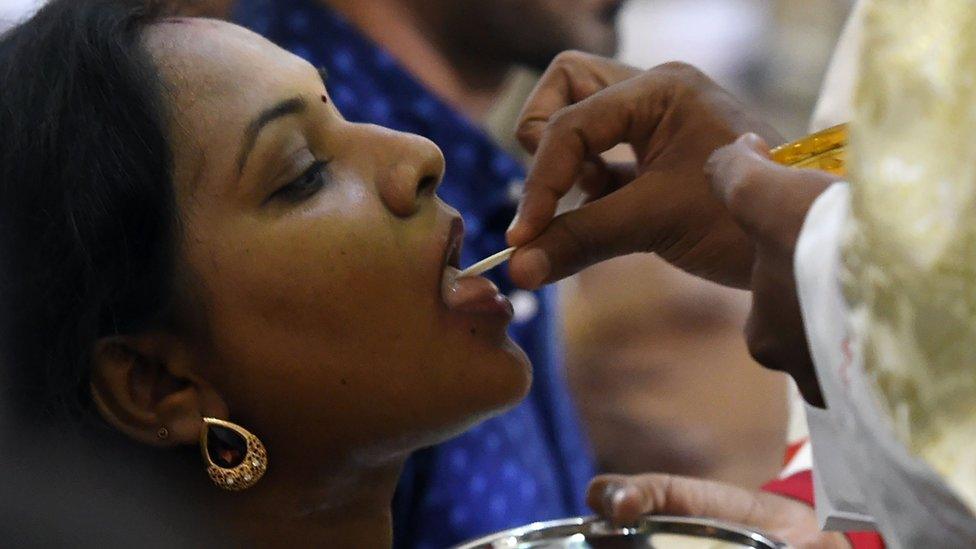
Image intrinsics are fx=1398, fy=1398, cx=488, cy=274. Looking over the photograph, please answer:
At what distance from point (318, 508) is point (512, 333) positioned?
50 centimetres

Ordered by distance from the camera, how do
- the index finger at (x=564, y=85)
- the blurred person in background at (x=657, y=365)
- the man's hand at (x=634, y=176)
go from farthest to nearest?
the blurred person in background at (x=657, y=365)
the index finger at (x=564, y=85)
the man's hand at (x=634, y=176)

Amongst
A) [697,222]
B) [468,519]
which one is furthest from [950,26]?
[468,519]

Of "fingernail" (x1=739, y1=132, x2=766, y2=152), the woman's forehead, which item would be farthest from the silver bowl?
the woman's forehead

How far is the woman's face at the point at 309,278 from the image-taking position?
103cm

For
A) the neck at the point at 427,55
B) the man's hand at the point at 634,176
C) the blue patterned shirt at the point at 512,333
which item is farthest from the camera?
the neck at the point at 427,55

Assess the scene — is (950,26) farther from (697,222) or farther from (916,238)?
(697,222)

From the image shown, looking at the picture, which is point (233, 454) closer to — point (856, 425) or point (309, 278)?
point (309, 278)

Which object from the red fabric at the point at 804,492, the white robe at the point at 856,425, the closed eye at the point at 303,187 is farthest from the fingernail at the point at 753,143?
the red fabric at the point at 804,492

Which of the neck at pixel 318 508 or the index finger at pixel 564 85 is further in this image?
the index finger at pixel 564 85

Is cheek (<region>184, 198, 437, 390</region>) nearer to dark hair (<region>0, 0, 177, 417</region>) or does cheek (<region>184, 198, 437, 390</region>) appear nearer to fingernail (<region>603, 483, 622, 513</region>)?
dark hair (<region>0, 0, 177, 417</region>)

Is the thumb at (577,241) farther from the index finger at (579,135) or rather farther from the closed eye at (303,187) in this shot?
the closed eye at (303,187)

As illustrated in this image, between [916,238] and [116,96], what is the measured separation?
0.61 metres

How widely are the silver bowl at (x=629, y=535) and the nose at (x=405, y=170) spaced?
26 centimetres

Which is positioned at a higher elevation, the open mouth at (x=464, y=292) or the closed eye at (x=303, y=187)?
the closed eye at (x=303, y=187)
